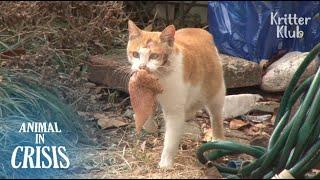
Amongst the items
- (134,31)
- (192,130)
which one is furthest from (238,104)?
(134,31)

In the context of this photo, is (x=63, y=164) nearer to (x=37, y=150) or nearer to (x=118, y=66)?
(x=37, y=150)

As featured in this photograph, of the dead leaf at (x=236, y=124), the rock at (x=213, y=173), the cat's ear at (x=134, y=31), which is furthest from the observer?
the dead leaf at (x=236, y=124)

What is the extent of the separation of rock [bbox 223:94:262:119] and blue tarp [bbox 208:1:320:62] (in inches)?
21.3

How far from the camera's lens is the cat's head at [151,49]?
2.55 metres

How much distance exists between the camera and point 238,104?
12.3 ft

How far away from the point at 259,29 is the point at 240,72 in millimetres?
533

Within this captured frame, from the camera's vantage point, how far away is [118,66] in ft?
12.3

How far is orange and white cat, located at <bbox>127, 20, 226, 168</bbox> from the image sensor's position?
2.59 m

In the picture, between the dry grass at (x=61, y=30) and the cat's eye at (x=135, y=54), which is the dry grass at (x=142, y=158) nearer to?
the cat's eye at (x=135, y=54)

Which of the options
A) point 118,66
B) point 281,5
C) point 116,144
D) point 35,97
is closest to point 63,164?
point 116,144

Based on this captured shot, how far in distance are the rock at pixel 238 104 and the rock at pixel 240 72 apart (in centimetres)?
12

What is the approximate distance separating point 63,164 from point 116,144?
747 millimetres

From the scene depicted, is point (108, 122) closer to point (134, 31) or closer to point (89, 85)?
point (89, 85)

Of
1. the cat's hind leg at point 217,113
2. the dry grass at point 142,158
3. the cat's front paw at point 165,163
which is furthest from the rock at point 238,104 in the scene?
the cat's front paw at point 165,163
